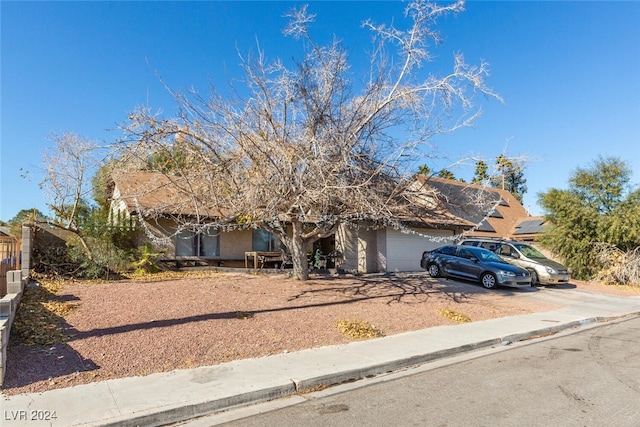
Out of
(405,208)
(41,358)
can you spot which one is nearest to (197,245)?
(405,208)

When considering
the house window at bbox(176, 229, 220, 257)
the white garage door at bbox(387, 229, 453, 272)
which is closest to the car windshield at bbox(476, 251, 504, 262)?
the white garage door at bbox(387, 229, 453, 272)

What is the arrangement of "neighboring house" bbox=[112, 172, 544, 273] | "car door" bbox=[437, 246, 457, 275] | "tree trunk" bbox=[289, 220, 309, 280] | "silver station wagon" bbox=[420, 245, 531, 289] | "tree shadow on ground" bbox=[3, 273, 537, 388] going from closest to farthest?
1. "tree shadow on ground" bbox=[3, 273, 537, 388]
2. "neighboring house" bbox=[112, 172, 544, 273]
3. "tree trunk" bbox=[289, 220, 309, 280]
4. "silver station wagon" bbox=[420, 245, 531, 289]
5. "car door" bbox=[437, 246, 457, 275]

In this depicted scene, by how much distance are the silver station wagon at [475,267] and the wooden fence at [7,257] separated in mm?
14620

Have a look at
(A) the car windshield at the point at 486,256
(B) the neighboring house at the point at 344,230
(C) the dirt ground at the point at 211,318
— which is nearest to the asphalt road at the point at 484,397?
(C) the dirt ground at the point at 211,318

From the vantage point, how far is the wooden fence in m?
9.88

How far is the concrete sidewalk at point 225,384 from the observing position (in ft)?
16.0

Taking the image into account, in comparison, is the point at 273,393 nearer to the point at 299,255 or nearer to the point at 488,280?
the point at 299,255

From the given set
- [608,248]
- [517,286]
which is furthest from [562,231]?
[517,286]

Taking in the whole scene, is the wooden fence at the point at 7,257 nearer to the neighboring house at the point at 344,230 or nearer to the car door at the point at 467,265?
the neighboring house at the point at 344,230

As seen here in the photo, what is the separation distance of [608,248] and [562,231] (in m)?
2.05

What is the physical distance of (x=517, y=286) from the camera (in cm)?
A: 1675

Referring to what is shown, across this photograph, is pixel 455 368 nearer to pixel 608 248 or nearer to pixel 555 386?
pixel 555 386

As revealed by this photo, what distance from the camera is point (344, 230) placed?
69.5ft

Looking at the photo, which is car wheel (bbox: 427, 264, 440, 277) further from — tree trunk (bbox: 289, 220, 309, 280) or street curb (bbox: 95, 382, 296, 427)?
street curb (bbox: 95, 382, 296, 427)
